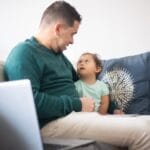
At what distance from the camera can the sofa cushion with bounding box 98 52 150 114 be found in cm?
194

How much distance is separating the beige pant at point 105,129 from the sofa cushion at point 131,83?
0.51 m

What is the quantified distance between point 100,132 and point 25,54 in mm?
447

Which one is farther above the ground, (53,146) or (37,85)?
(37,85)

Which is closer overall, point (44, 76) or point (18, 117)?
point (18, 117)

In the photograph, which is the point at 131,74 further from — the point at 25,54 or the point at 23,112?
the point at 23,112

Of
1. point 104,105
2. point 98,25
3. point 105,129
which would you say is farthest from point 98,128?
point 98,25

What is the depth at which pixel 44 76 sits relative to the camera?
1.55 metres

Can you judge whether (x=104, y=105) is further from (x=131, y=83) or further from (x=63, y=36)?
(x=63, y=36)

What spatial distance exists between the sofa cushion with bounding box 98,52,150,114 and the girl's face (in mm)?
67

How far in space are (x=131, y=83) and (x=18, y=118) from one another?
107cm

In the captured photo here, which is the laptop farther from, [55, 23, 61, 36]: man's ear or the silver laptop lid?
[55, 23, 61, 36]: man's ear

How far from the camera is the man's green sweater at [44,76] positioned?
4.64ft

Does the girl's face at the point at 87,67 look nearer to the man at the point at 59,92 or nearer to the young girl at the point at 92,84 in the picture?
the young girl at the point at 92,84

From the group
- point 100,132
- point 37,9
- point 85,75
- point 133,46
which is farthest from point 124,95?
point 37,9
